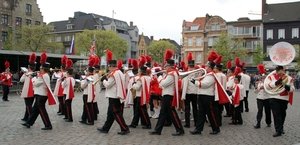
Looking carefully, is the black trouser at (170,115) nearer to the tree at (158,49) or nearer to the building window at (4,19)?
the building window at (4,19)

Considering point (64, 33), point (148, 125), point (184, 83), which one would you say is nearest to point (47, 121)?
point (148, 125)

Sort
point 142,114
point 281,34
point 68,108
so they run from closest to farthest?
1. point 142,114
2. point 68,108
3. point 281,34

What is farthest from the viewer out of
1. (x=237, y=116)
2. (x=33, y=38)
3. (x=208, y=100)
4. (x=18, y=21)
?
(x=18, y=21)

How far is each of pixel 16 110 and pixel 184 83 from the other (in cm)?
783

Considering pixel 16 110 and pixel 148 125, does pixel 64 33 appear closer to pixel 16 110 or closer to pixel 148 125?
pixel 16 110

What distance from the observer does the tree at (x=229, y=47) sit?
52.3 m

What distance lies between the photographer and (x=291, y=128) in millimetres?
10227

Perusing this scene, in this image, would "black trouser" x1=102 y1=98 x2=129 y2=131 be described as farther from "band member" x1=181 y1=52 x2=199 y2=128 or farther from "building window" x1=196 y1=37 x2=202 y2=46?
"building window" x1=196 y1=37 x2=202 y2=46

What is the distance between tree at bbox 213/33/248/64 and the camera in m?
52.3

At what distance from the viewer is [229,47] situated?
5316 cm

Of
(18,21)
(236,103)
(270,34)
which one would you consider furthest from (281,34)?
(236,103)

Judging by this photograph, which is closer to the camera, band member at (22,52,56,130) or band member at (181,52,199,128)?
band member at (22,52,56,130)

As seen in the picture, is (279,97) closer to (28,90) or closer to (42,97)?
(42,97)

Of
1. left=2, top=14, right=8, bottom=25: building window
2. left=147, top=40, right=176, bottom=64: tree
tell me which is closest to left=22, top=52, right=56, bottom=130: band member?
left=2, top=14, right=8, bottom=25: building window
